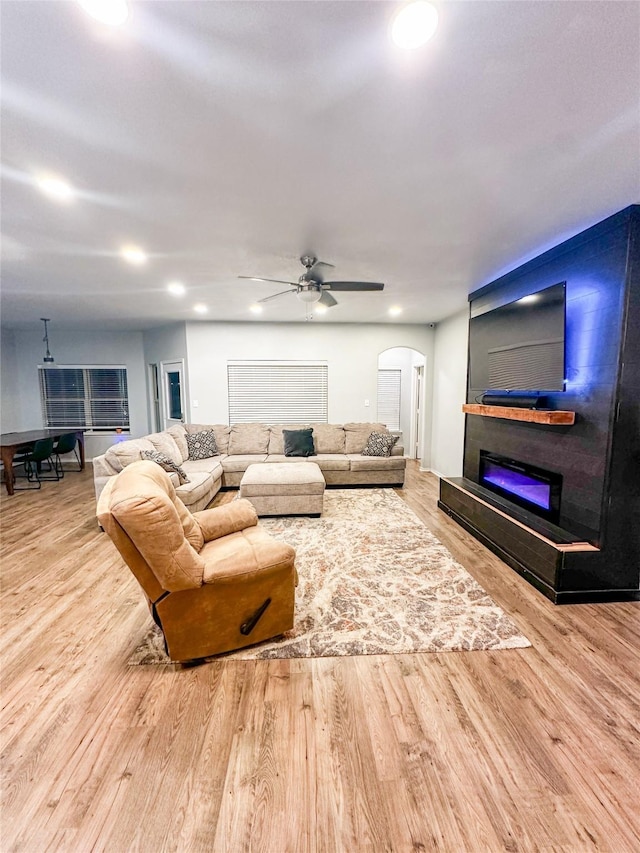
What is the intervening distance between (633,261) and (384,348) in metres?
4.26

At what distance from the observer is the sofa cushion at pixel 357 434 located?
5.73 metres

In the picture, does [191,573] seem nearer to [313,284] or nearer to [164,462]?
[164,462]

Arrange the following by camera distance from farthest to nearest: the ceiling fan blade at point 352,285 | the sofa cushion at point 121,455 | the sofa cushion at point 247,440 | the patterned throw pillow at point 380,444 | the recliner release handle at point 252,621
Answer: the sofa cushion at point 247,440, the patterned throw pillow at point 380,444, the sofa cushion at point 121,455, the ceiling fan blade at point 352,285, the recliner release handle at point 252,621

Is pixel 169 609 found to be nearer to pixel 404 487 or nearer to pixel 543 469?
pixel 543 469

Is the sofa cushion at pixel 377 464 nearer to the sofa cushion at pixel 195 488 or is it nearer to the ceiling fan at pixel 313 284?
the sofa cushion at pixel 195 488

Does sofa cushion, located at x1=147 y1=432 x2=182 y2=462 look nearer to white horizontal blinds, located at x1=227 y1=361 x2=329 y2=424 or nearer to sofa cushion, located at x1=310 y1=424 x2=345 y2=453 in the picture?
white horizontal blinds, located at x1=227 y1=361 x2=329 y2=424

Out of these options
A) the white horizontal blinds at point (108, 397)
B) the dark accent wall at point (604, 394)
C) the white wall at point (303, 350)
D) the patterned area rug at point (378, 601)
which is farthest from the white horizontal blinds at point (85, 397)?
the dark accent wall at point (604, 394)

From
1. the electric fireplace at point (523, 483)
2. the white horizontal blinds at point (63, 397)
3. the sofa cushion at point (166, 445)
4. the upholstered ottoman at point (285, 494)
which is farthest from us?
the white horizontal blinds at point (63, 397)

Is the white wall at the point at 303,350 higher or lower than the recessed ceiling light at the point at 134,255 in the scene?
lower

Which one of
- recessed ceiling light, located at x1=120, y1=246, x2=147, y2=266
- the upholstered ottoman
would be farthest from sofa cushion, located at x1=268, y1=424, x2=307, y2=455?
recessed ceiling light, located at x1=120, y1=246, x2=147, y2=266

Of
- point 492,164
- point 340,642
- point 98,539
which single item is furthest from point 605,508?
point 98,539

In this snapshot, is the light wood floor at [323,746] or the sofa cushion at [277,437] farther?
the sofa cushion at [277,437]

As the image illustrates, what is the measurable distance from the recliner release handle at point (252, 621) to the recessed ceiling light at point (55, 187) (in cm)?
272

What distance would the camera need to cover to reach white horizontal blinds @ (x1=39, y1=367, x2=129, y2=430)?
7.32m
